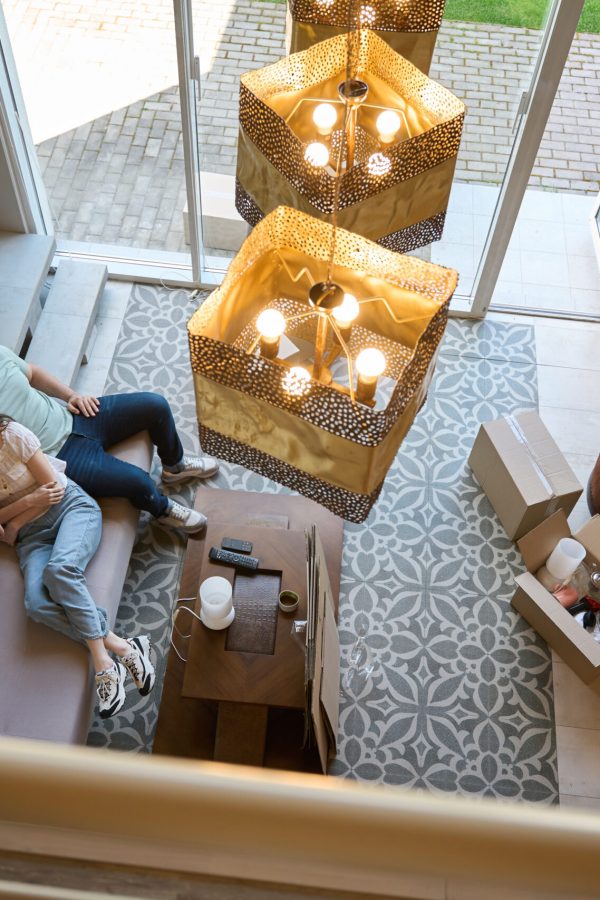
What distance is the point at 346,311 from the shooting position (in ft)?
5.34

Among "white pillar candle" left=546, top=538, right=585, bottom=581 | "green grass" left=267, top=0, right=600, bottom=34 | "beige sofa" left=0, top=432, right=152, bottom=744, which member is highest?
"green grass" left=267, top=0, right=600, bottom=34

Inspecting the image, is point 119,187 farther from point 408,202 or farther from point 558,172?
point 408,202

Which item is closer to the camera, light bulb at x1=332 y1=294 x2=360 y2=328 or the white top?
light bulb at x1=332 y1=294 x2=360 y2=328

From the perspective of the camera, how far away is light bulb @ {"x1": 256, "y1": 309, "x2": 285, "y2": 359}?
1619mm

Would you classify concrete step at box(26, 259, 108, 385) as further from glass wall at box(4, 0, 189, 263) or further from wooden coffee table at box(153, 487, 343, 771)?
wooden coffee table at box(153, 487, 343, 771)

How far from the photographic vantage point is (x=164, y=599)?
3443mm

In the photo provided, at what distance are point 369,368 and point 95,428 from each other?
206cm

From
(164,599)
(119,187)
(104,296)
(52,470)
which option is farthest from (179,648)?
(119,187)

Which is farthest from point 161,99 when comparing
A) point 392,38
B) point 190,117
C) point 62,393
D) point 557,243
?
point 392,38

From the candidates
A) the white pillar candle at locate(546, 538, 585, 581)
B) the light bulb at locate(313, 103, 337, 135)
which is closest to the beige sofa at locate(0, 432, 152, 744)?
the white pillar candle at locate(546, 538, 585, 581)

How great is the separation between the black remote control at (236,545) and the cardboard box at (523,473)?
1188 mm

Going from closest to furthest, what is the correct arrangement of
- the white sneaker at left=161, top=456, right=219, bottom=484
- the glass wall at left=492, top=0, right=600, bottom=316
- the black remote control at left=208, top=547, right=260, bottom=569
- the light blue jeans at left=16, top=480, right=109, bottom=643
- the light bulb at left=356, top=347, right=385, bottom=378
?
the light bulb at left=356, top=347, right=385, bottom=378 < the light blue jeans at left=16, top=480, right=109, bottom=643 < the black remote control at left=208, top=547, right=260, bottom=569 < the white sneaker at left=161, top=456, right=219, bottom=484 < the glass wall at left=492, top=0, right=600, bottom=316

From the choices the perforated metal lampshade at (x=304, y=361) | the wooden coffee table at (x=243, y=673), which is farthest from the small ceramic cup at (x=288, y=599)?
the perforated metal lampshade at (x=304, y=361)

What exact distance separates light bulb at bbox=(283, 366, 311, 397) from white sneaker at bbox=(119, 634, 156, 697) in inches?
77.5
